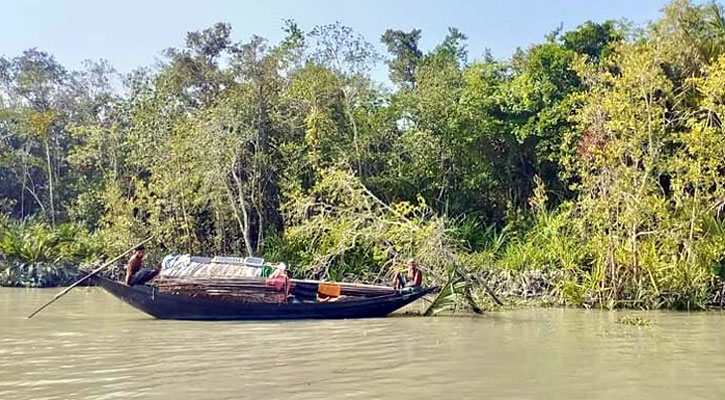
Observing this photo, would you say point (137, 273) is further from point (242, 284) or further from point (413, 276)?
point (413, 276)

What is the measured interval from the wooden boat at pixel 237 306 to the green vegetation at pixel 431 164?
51.5 inches

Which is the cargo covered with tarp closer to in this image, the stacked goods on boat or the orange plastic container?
the stacked goods on boat

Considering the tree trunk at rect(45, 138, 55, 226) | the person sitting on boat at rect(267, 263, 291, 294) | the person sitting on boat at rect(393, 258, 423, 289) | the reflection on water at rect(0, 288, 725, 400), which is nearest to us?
the reflection on water at rect(0, 288, 725, 400)

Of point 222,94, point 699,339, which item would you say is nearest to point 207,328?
point 699,339

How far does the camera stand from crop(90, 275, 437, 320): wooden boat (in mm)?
12555

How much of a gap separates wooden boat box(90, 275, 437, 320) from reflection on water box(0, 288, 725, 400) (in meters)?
0.32

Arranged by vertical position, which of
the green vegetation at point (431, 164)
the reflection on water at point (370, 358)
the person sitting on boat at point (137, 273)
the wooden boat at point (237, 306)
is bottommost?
the reflection on water at point (370, 358)

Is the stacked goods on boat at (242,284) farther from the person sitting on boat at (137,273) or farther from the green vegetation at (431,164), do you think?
the green vegetation at (431,164)

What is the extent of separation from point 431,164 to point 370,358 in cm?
1201

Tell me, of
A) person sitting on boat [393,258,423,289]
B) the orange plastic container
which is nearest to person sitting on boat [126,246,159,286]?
the orange plastic container

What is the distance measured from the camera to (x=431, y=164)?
66.7ft

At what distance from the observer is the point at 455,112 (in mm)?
19969

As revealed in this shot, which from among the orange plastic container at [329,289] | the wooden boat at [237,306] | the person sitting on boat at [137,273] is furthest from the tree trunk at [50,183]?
the orange plastic container at [329,289]

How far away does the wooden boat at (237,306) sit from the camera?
41.2ft
